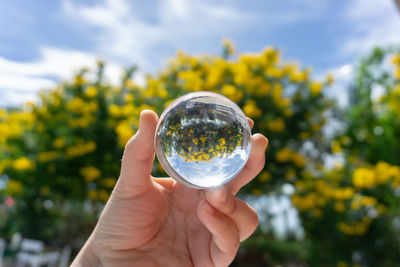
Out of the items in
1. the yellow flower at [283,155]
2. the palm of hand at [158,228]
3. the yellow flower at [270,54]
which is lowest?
the yellow flower at [283,155]

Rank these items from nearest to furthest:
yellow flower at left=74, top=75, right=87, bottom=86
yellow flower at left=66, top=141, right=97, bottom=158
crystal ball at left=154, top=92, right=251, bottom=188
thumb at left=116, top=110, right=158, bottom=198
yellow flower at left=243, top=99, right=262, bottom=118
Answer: crystal ball at left=154, top=92, right=251, bottom=188 < thumb at left=116, top=110, right=158, bottom=198 < yellow flower at left=243, top=99, right=262, bottom=118 < yellow flower at left=66, top=141, right=97, bottom=158 < yellow flower at left=74, top=75, right=87, bottom=86

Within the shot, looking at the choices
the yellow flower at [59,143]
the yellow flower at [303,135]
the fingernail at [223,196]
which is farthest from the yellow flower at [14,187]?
the fingernail at [223,196]

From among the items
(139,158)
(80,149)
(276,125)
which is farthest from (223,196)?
(80,149)

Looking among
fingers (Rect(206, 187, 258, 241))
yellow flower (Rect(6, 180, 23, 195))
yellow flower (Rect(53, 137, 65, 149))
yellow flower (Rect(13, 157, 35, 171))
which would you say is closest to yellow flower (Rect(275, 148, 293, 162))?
fingers (Rect(206, 187, 258, 241))

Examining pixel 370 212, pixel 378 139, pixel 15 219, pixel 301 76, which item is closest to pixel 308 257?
pixel 370 212

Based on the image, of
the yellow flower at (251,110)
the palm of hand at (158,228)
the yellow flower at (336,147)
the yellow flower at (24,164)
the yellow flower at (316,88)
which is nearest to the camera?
the palm of hand at (158,228)

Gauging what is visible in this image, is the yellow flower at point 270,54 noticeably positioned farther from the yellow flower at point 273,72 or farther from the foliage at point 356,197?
the foliage at point 356,197

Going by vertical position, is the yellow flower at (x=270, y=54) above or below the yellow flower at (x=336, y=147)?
above

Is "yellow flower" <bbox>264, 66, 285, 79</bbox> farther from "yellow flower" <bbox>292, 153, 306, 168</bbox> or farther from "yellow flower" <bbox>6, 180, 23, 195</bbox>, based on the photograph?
"yellow flower" <bbox>6, 180, 23, 195</bbox>

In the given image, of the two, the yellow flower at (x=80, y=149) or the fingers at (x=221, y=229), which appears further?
the yellow flower at (x=80, y=149)
